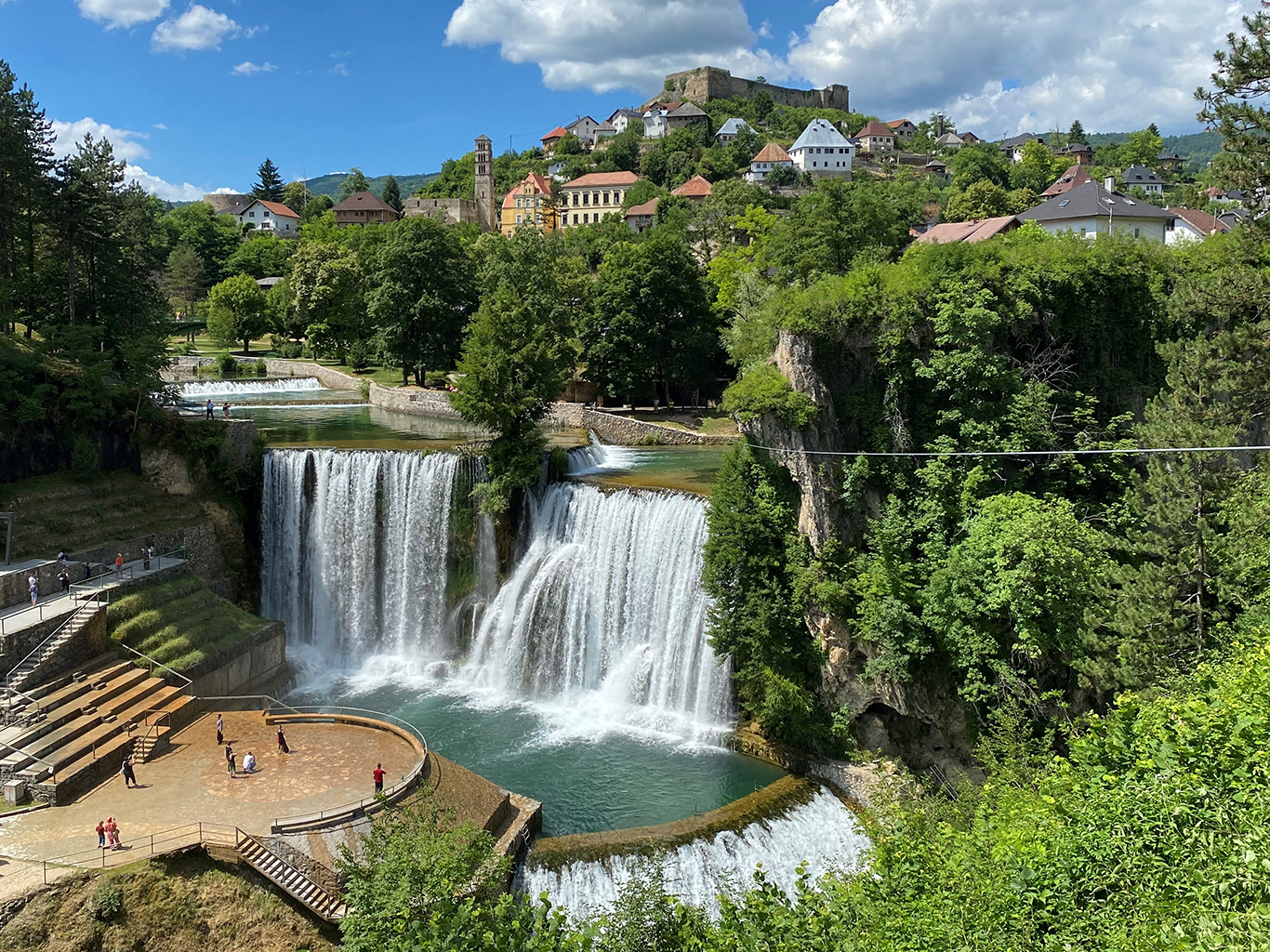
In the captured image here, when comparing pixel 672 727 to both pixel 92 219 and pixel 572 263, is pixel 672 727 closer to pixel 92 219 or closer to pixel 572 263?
pixel 92 219

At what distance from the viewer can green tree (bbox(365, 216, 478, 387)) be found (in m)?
47.8

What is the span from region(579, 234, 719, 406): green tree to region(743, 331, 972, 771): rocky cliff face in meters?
24.0

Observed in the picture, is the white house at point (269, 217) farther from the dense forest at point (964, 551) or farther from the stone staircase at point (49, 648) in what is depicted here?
the stone staircase at point (49, 648)

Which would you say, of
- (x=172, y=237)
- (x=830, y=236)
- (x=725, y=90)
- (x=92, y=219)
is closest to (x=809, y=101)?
(x=725, y=90)

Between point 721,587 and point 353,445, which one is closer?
point 721,587

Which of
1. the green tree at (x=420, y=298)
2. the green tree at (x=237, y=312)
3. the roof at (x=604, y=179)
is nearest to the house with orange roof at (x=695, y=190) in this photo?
the roof at (x=604, y=179)

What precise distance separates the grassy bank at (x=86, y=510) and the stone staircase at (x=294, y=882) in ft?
47.6

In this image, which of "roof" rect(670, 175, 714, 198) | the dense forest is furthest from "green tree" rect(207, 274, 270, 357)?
"roof" rect(670, 175, 714, 198)

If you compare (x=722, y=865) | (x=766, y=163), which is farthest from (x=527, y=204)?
(x=722, y=865)

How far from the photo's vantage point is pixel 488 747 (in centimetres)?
2262

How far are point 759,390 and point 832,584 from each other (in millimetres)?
5424

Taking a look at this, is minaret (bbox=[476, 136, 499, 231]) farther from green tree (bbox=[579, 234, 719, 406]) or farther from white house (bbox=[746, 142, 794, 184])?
green tree (bbox=[579, 234, 719, 406])

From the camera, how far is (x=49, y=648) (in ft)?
71.2

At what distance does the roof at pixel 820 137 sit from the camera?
116 meters
